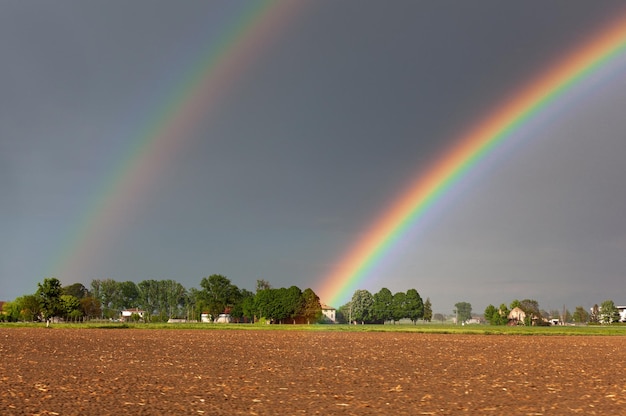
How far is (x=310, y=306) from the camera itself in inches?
7682

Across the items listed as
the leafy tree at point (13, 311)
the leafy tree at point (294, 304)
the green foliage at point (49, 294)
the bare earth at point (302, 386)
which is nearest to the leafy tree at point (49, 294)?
the green foliage at point (49, 294)

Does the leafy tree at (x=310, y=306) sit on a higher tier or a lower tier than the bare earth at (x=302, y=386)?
higher

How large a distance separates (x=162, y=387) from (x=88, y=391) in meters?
2.86

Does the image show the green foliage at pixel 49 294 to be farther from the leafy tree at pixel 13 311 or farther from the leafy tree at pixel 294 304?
the leafy tree at pixel 294 304

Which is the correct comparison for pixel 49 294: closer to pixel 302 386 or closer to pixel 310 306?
pixel 310 306

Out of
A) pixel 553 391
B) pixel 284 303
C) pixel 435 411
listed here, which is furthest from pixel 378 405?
pixel 284 303

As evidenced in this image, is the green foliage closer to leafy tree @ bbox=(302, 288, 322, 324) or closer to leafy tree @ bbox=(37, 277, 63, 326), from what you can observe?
leafy tree @ bbox=(37, 277, 63, 326)

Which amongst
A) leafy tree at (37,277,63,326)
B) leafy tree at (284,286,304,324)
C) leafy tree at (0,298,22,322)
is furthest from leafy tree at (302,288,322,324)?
leafy tree at (0,298,22,322)

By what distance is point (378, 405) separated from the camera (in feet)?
63.8

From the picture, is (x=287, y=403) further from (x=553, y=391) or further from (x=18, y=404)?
(x=553, y=391)

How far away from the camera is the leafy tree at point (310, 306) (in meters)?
195

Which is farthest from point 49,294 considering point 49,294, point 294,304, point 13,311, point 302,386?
point 302,386

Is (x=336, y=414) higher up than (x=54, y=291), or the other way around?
(x=54, y=291)

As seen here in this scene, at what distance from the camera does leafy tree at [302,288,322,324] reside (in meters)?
195
